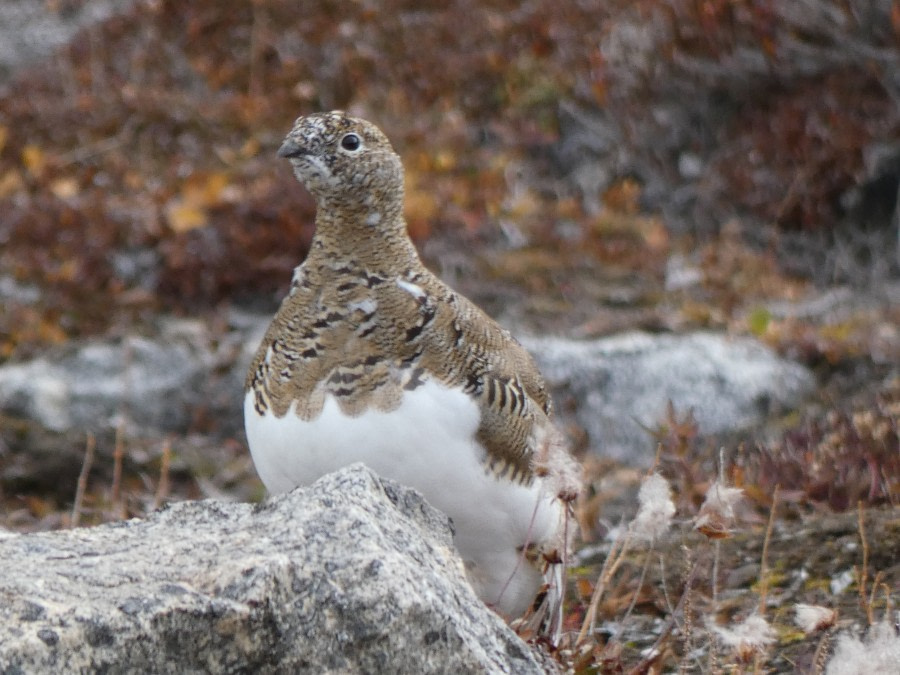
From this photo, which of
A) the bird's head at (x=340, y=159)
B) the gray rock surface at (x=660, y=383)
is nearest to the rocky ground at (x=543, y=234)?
the gray rock surface at (x=660, y=383)

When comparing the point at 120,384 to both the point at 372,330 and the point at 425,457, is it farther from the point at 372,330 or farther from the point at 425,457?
the point at 425,457

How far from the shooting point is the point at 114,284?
22.4 ft

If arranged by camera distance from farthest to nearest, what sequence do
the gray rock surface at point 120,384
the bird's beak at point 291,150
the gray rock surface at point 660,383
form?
the gray rock surface at point 120,384, the gray rock surface at point 660,383, the bird's beak at point 291,150

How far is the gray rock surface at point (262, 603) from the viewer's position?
2.02 metres

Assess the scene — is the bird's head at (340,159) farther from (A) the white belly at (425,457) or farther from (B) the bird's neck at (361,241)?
(A) the white belly at (425,457)

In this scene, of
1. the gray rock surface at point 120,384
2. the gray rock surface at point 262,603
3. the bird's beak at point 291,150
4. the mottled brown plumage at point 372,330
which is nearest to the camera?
the gray rock surface at point 262,603

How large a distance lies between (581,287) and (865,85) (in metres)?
2.03

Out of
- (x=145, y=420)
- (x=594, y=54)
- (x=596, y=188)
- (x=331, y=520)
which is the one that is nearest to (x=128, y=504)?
(x=145, y=420)

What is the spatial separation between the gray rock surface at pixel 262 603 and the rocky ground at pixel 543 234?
1.42 meters

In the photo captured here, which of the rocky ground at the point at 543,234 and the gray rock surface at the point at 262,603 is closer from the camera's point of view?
the gray rock surface at the point at 262,603

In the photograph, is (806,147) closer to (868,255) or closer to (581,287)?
(868,255)

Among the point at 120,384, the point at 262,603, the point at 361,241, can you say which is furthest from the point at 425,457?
the point at 120,384

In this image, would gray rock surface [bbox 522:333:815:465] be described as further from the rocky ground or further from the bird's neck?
the bird's neck

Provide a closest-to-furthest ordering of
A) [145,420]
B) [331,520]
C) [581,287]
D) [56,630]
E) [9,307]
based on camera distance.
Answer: [56,630] → [331,520] → [145,420] → [9,307] → [581,287]
